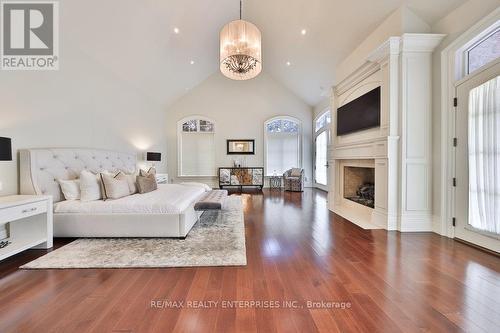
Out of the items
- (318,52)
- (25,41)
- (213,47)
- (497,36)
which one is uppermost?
(213,47)

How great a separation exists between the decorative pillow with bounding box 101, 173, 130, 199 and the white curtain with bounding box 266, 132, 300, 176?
5719 mm

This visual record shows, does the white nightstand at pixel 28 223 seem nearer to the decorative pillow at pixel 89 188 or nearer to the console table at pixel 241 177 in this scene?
the decorative pillow at pixel 89 188

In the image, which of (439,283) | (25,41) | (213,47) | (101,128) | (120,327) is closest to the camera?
(120,327)

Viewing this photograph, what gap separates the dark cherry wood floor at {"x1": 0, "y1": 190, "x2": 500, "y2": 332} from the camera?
4.67ft

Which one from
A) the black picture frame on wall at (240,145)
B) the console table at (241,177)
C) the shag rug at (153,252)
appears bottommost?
the shag rug at (153,252)

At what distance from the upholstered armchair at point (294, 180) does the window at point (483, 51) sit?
503cm

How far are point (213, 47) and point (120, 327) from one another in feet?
21.6

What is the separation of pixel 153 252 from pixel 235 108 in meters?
6.70

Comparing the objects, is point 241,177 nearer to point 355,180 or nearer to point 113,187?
point 355,180

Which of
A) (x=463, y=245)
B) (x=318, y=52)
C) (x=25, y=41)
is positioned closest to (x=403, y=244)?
(x=463, y=245)

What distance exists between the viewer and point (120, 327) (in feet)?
4.56

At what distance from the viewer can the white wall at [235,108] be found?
27.2 ft

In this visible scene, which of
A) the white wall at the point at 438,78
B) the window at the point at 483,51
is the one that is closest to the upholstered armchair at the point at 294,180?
the white wall at the point at 438,78

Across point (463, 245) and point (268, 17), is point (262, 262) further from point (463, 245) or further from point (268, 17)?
point (268, 17)
